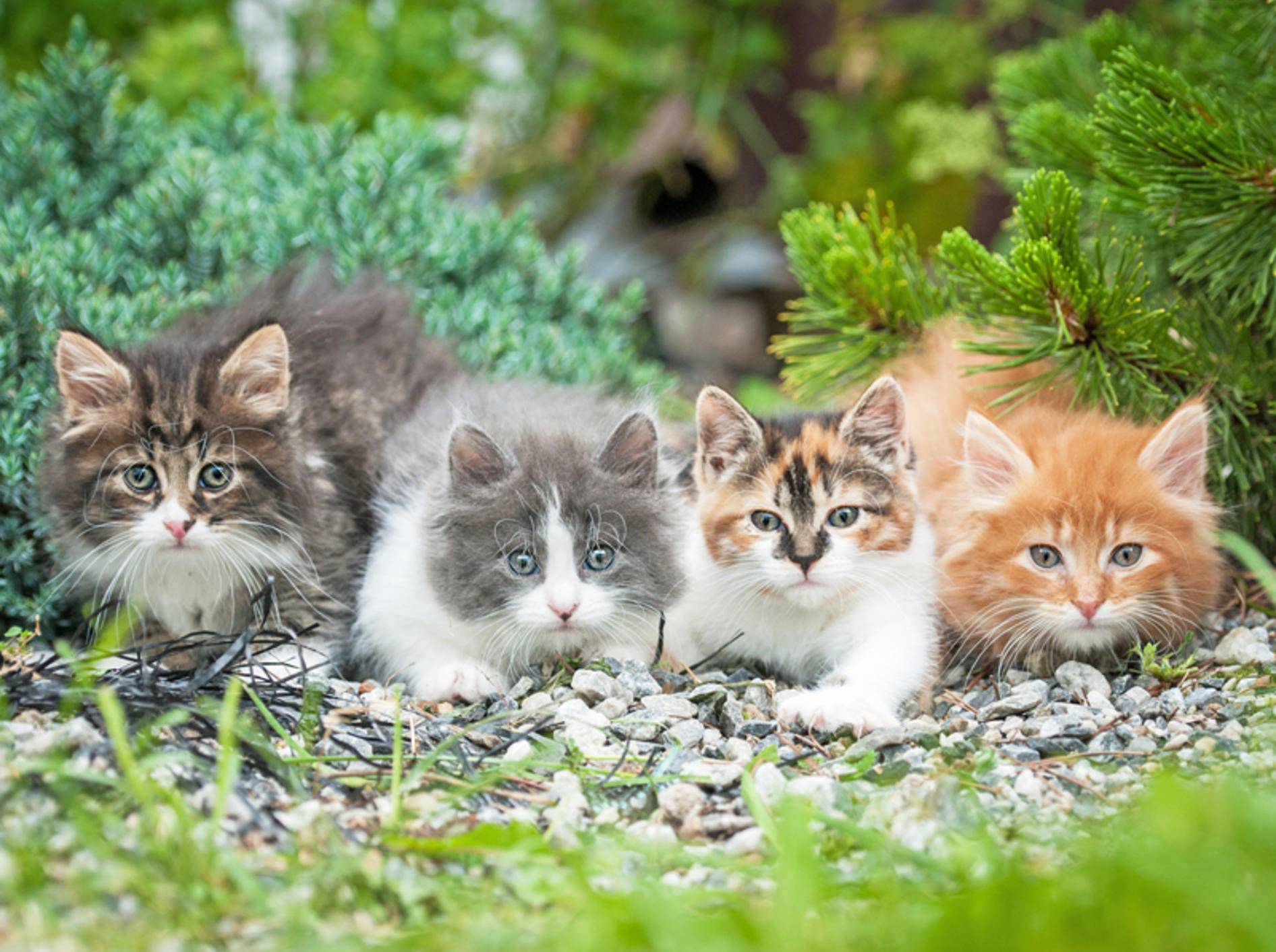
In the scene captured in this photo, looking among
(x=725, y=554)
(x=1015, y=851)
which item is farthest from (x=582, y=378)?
(x=1015, y=851)

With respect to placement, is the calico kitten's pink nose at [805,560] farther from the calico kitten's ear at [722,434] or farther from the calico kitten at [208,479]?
the calico kitten at [208,479]

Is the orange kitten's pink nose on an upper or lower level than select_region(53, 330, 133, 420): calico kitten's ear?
lower

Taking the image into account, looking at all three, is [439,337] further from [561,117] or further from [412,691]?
[561,117]

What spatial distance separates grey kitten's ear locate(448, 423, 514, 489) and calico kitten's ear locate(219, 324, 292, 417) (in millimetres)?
438

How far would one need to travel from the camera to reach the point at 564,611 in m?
2.71

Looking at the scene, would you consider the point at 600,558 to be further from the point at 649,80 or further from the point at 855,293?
the point at 649,80

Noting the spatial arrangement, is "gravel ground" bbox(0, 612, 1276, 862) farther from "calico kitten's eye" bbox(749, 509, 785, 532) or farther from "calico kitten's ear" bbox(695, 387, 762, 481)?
"calico kitten's ear" bbox(695, 387, 762, 481)

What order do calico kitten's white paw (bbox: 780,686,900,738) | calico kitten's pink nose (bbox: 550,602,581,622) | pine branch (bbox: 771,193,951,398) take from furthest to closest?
pine branch (bbox: 771,193,951,398)
calico kitten's pink nose (bbox: 550,602,581,622)
calico kitten's white paw (bbox: 780,686,900,738)

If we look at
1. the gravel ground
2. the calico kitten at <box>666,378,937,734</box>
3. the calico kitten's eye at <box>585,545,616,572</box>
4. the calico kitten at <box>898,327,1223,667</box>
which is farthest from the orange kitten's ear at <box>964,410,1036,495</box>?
the calico kitten's eye at <box>585,545,616,572</box>

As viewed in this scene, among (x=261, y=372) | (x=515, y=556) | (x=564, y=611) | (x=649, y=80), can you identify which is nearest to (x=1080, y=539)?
(x=564, y=611)

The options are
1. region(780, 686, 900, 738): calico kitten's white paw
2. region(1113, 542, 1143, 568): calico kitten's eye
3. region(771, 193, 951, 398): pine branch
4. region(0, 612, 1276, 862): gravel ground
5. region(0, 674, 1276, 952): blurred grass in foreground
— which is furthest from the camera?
region(771, 193, 951, 398): pine branch

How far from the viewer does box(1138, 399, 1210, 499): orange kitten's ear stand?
2.78 metres

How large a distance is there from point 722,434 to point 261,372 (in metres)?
1.09

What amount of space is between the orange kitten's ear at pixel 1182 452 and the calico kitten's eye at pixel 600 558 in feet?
4.02
